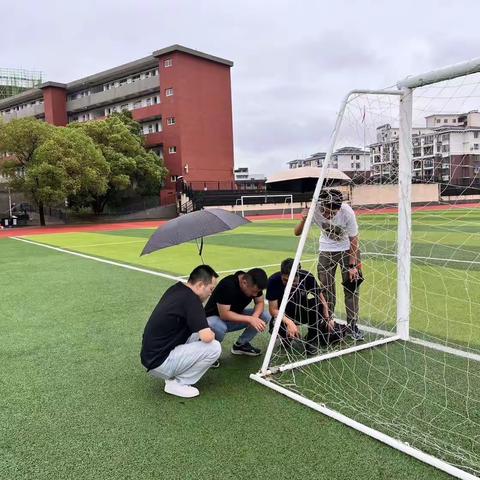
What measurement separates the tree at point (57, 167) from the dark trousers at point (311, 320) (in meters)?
30.2

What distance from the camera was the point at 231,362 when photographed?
15.3 feet

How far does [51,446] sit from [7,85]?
76.7 metres

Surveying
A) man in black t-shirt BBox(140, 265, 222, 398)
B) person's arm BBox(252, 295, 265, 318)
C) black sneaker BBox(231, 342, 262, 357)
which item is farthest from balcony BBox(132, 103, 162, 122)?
man in black t-shirt BBox(140, 265, 222, 398)

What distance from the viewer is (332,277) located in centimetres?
535

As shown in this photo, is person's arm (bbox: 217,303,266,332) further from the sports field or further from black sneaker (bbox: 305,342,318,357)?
black sneaker (bbox: 305,342,318,357)

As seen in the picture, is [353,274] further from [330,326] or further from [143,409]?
[143,409]

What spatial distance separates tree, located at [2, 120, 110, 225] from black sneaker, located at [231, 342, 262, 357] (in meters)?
29.9

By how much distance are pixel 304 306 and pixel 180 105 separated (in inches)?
1671

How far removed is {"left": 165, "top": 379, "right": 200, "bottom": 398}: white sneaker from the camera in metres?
3.82

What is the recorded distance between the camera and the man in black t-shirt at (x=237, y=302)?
4.25 meters

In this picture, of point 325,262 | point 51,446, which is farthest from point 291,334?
point 51,446

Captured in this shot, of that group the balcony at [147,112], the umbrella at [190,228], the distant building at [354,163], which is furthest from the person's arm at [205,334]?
the balcony at [147,112]

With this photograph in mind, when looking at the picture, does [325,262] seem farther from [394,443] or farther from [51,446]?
[51,446]

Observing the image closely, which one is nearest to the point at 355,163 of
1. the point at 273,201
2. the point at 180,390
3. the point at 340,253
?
the point at 340,253
